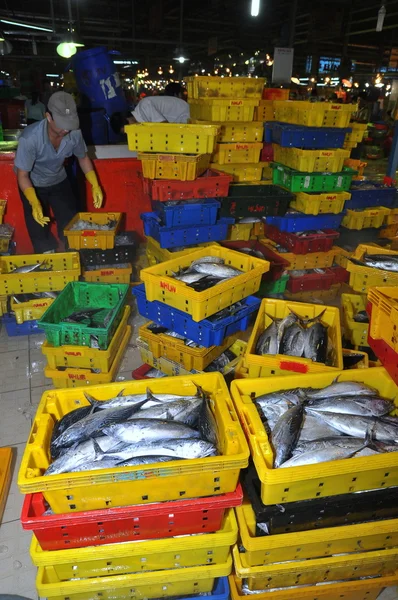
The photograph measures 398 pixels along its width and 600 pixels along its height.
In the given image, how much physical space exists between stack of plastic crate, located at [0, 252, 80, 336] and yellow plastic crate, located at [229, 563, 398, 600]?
11.2ft

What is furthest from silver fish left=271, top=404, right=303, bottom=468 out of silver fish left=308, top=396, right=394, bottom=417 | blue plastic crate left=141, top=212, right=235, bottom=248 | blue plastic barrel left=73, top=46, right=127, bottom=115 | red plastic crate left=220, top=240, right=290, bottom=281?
blue plastic barrel left=73, top=46, right=127, bottom=115

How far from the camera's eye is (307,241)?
18.1 ft

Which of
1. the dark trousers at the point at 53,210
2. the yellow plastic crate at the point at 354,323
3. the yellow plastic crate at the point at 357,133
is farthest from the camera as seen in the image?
the yellow plastic crate at the point at 357,133

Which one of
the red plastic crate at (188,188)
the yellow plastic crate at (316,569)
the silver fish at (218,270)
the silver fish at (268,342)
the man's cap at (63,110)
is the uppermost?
the man's cap at (63,110)

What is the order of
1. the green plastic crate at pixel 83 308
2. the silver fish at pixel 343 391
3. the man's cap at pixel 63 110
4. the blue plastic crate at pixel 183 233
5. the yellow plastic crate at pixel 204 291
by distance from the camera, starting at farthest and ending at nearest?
1. the blue plastic crate at pixel 183 233
2. the man's cap at pixel 63 110
3. the green plastic crate at pixel 83 308
4. the yellow plastic crate at pixel 204 291
5. the silver fish at pixel 343 391

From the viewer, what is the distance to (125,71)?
31891 millimetres

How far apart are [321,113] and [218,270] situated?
10.3 feet

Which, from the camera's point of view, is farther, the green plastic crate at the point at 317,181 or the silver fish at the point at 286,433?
the green plastic crate at the point at 317,181

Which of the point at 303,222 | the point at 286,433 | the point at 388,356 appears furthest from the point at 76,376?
the point at 303,222

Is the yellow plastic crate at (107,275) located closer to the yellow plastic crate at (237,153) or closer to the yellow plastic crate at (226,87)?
the yellow plastic crate at (237,153)

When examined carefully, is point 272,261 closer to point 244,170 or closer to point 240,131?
point 244,170

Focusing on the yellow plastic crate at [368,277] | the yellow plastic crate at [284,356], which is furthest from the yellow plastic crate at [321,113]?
the yellow plastic crate at [284,356]

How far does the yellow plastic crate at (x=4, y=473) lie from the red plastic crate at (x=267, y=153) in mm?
5267

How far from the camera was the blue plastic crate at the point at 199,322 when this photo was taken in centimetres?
322
